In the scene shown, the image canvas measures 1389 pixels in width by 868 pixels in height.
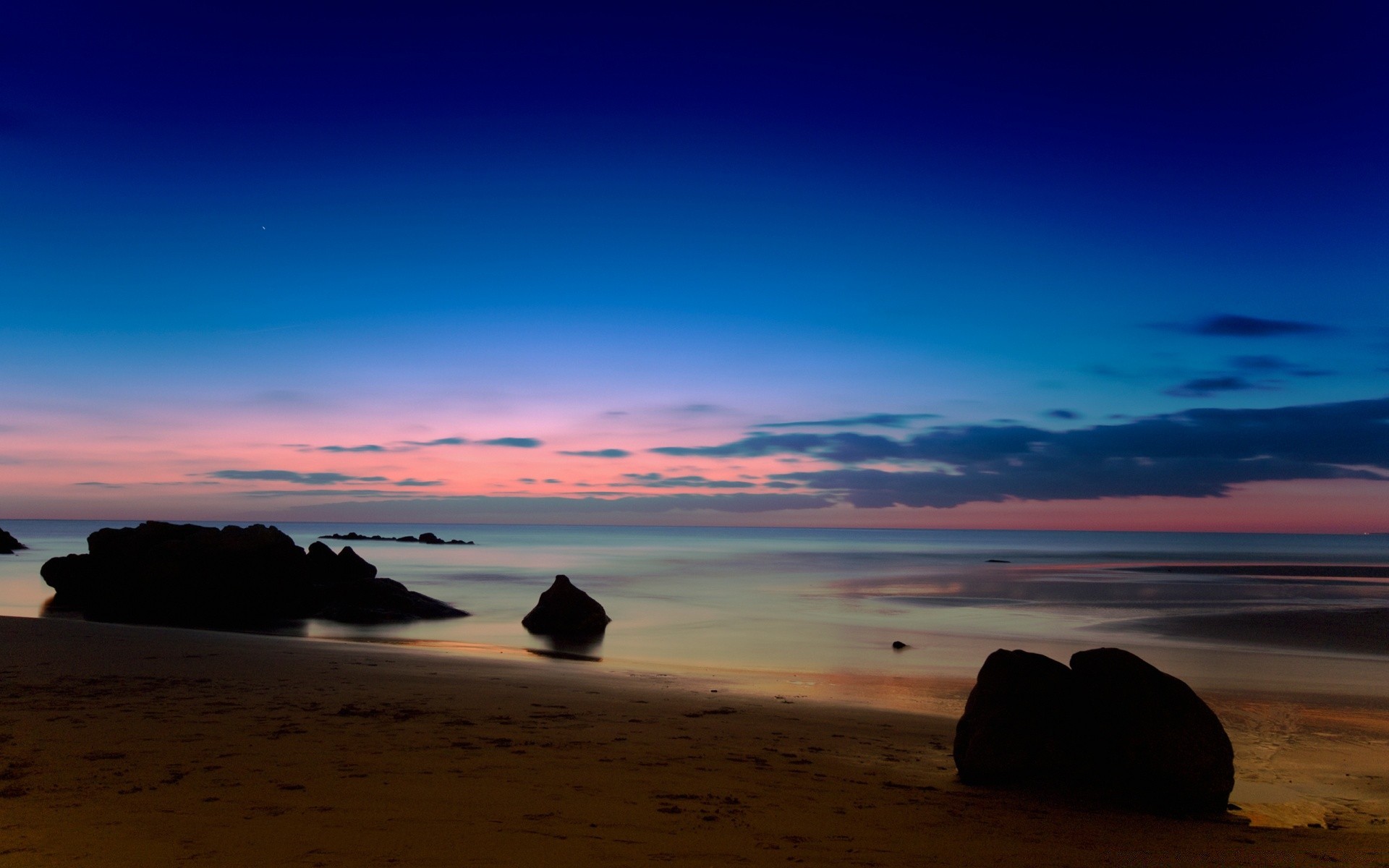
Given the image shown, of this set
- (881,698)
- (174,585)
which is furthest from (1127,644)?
(174,585)

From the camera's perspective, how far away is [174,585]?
79.3 ft

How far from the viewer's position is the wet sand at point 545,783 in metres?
5.28

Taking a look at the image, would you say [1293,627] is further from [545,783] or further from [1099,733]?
[545,783]

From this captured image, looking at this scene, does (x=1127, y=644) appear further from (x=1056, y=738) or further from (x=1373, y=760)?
(x=1056, y=738)

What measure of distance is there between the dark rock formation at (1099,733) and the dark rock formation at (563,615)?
16.4 metres

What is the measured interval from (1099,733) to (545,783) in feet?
16.6

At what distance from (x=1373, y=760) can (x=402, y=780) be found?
10.9 meters

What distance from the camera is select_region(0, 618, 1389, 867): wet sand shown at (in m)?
5.28

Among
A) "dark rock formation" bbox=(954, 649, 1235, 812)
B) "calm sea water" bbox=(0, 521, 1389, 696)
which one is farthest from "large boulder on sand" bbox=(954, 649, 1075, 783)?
"calm sea water" bbox=(0, 521, 1389, 696)

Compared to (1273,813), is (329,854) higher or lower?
higher

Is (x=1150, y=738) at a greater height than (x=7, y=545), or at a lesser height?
lesser

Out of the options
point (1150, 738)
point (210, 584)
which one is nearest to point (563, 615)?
point (210, 584)

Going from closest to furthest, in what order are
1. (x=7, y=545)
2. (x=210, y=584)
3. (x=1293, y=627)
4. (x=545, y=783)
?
(x=545, y=783) < (x=210, y=584) < (x=1293, y=627) < (x=7, y=545)

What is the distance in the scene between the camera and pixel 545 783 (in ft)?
22.2
